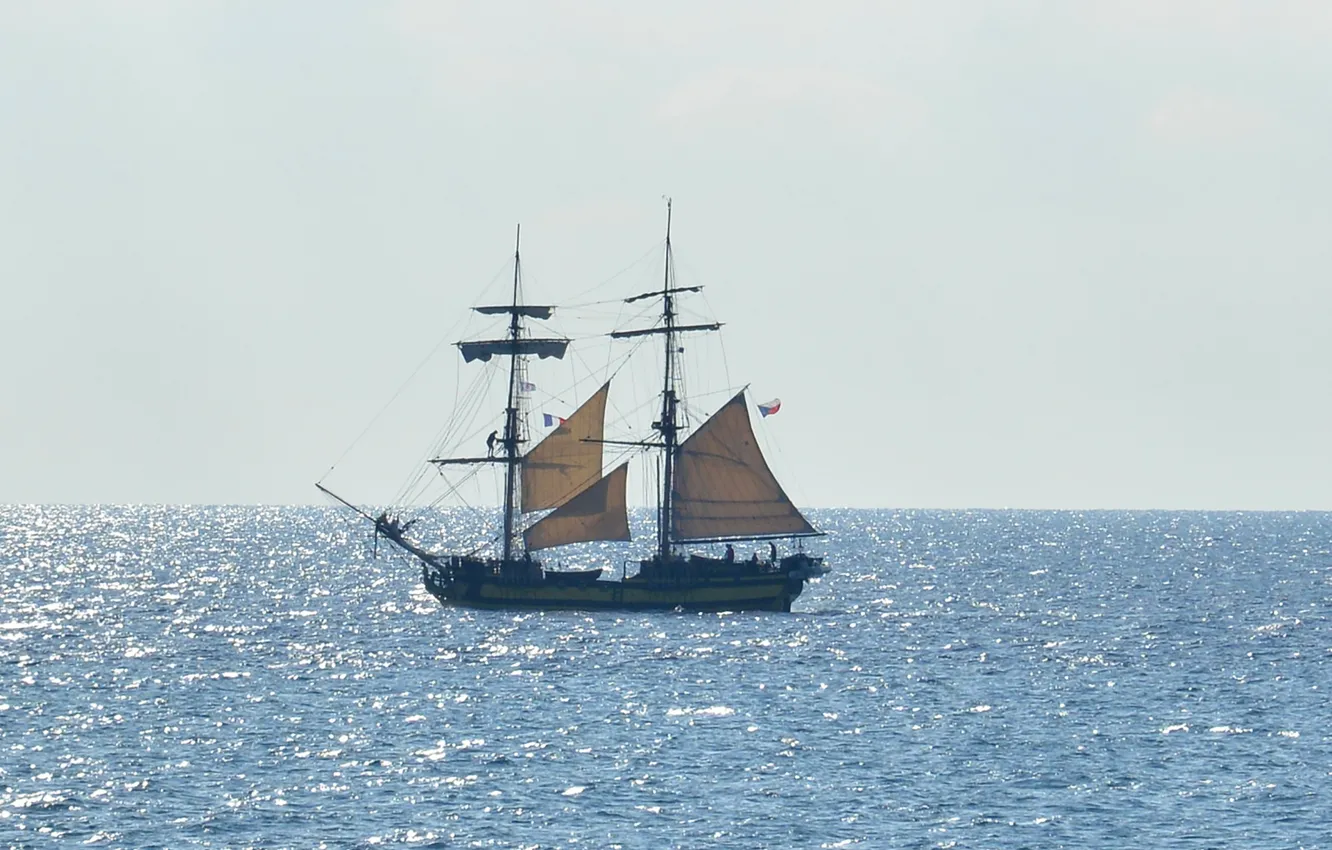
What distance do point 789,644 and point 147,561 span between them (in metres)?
110

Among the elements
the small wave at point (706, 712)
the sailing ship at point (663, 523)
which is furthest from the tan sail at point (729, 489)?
the small wave at point (706, 712)

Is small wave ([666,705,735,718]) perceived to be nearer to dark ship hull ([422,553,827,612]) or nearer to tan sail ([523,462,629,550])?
dark ship hull ([422,553,827,612])

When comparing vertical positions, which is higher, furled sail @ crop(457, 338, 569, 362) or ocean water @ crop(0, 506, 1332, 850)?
furled sail @ crop(457, 338, 569, 362)

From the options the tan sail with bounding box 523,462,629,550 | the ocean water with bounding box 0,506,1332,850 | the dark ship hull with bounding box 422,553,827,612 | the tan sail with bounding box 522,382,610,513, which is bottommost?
the ocean water with bounding box 0,506,1332,850

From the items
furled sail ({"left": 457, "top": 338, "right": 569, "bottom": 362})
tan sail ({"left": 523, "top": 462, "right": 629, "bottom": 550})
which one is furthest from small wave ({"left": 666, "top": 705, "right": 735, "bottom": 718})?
furled sail ({"left": 457, "top": 338, "right": 569, "bottom": 362})

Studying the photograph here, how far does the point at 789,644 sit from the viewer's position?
89.0 metres

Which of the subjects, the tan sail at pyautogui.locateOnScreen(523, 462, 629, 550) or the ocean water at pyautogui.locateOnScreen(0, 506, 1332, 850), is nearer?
the ocean water at pyautogui.locateOnScreen(0, 506, 1332, 850)

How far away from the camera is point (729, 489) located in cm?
10681

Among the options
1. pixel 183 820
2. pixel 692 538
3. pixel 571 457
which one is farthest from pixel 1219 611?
pixel 183 820

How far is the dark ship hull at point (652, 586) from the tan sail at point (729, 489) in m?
1.85

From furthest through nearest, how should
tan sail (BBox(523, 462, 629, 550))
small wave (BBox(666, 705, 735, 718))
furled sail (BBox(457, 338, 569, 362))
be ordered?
furled sail (BBox(457, 338, 569, 362))
tan sail (BBox(523, 462, 629, 550))
small wave (BBox(666, 705, 735, 718))

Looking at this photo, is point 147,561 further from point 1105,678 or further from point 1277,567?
point 1105,678

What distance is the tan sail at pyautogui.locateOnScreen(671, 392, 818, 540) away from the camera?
106375mm

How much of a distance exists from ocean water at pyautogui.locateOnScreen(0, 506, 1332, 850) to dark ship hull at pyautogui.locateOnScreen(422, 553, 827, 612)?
1411 millimetres
